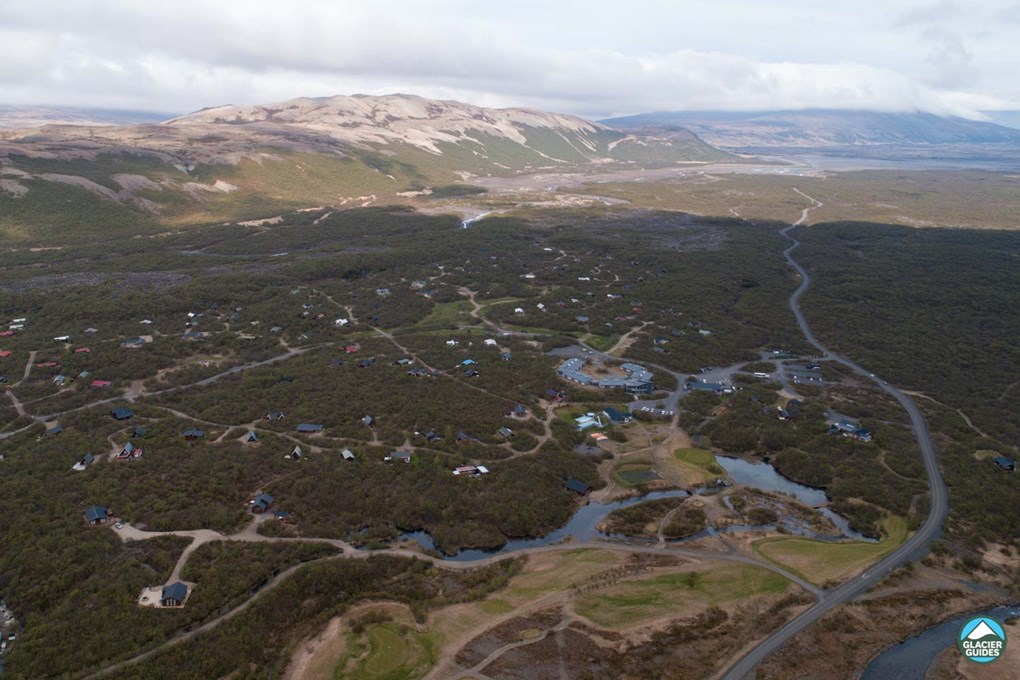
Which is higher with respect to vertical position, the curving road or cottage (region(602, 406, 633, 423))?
cottage (region(602, 406, 633, 423))

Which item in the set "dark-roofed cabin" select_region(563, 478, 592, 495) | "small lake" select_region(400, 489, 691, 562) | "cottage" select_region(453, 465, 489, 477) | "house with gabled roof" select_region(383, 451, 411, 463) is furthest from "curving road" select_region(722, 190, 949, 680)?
"house with gabled roof" select_region(383, 451, 411, 463)

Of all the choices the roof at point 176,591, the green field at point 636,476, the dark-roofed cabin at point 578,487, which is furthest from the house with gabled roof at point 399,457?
the roof at point 176,591

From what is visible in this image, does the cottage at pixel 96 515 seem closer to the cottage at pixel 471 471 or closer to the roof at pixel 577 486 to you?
the cottage at pixel 471 471

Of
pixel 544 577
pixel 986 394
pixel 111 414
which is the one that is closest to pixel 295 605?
pixel 544 577

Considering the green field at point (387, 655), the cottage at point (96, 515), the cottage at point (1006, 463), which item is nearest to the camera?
the green field at point (387, 655)

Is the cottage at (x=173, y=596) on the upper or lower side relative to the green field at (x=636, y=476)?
upper

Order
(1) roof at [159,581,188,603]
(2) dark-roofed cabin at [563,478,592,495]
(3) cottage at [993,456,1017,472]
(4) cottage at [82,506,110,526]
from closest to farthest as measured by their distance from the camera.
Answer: (1) roof at [159,581,188,603] → (4) cottage at [82,506,110,526] → (2) dark-roofed cabin at [563,478,592,495] → (3) cottage at [993,456,1017,472]

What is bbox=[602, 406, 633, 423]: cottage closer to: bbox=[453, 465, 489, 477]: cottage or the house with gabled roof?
bbox=[453, 465, 489, 477]: cottage
